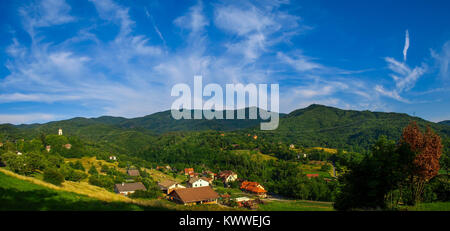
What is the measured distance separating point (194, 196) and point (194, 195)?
1.15ft

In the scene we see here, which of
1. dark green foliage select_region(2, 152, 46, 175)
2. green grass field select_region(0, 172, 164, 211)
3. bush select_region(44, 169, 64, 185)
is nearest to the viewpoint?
green grass field select_region(0, 172, 164, 211)

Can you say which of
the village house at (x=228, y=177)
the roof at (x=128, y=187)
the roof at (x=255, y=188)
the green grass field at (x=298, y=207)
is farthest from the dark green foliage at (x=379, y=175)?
the village house at (x=228, y=177)

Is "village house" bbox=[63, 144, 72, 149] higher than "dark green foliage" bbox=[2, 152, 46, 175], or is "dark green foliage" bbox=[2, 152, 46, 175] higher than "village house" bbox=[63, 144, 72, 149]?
"dark green foliage" bbox=[2, 152, 46, 175]

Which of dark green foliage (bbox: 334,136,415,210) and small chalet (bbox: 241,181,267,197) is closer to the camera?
dark green foliage (bbox: 334,136,415,210)

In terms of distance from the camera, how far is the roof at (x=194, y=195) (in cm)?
3903

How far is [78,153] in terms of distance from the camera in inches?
3068

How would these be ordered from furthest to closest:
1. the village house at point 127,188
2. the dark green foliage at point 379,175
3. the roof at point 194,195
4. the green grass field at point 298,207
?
1. the village house at point 127,188
2. the roof at point 194,195
3. the green grass field at point 298,207
4. the dark green foliage at point 379,175

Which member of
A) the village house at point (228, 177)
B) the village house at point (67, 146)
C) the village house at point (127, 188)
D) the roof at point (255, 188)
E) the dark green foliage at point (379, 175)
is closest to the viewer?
the dark green foliage at point (379, 175)

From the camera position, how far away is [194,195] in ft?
133

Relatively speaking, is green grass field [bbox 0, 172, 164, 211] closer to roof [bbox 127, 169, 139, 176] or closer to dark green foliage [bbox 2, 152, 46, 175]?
dark green foliage [bbox 2, 152, 46, 175]

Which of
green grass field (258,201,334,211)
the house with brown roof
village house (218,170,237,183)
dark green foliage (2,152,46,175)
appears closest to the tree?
green grass field (258,201,334,211)

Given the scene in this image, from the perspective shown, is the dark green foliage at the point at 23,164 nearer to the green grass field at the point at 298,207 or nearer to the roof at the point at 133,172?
the green grass field at the point at 298,207

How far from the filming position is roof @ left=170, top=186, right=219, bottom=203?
3903 cm

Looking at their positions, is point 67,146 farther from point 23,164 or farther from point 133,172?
point 23,164
